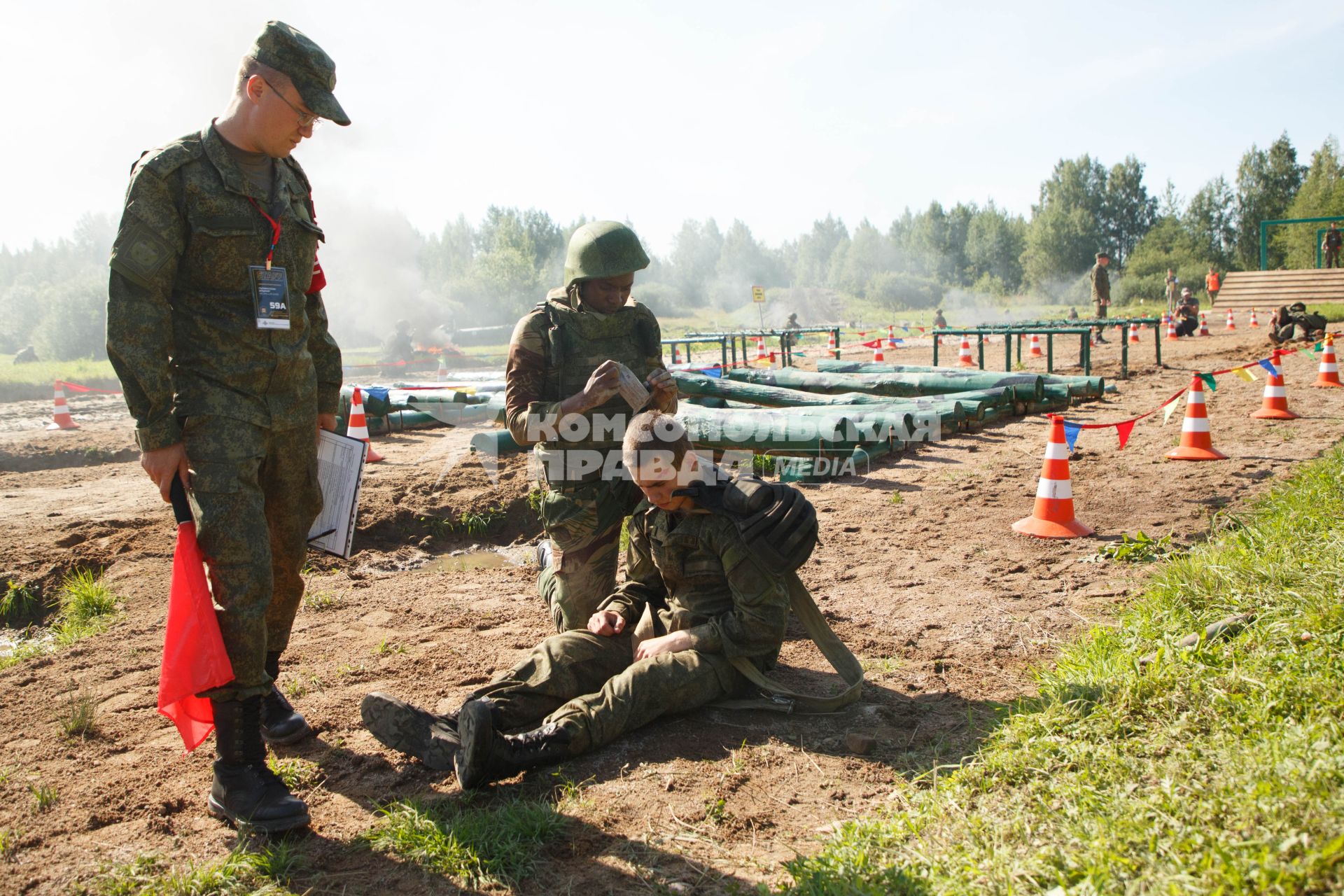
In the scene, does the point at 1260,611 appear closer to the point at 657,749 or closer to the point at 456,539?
the point at 657,749

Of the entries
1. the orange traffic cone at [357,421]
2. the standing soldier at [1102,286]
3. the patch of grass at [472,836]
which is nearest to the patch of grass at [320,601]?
the patch of grass at [472,836]

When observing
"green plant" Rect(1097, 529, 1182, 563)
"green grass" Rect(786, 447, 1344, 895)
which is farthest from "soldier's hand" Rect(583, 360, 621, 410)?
"green plant" Rect(1097, 529, 1182, 563)

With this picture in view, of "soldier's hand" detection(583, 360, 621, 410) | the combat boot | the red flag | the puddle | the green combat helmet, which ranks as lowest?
the puddle

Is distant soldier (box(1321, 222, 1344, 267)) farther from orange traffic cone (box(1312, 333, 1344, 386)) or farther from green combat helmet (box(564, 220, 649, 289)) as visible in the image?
green combat helmet (box(564, 220, 649, 289))

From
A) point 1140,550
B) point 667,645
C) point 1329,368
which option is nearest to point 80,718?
point 667,645

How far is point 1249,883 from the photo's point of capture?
1722 mm

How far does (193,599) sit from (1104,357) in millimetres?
18443

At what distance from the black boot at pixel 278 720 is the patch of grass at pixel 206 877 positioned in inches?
29.0

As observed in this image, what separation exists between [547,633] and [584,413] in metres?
1.33

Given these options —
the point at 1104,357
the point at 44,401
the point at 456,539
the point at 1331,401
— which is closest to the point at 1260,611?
the point at 456,539

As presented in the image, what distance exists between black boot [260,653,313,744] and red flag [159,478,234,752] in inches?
21.1

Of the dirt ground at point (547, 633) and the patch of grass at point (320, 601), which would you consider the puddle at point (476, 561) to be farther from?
the patch of grass at point (320, 601)

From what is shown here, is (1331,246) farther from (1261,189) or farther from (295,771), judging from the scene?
(1261,189)

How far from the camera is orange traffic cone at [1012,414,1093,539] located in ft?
18.6
